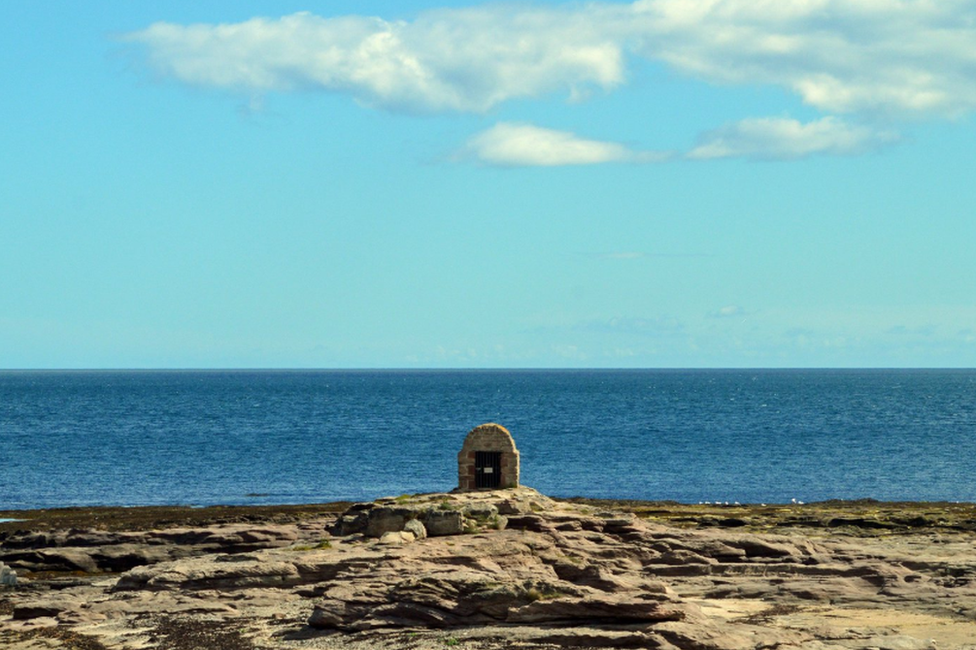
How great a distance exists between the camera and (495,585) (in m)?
30.7

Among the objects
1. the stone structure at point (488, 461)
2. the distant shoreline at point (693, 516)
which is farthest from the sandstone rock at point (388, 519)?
the distant shoreline at point (693, 516)

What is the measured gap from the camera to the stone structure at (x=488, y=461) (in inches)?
1833

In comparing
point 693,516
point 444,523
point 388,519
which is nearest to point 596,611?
point 444,523

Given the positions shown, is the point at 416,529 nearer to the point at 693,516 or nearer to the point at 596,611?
the point at 596,611

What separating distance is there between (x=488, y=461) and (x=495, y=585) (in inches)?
642

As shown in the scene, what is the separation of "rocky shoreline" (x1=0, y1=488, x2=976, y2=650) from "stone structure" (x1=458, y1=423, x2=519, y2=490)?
248cm

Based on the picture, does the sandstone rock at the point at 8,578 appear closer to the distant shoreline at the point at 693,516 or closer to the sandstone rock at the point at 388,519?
the sandstone rock at the point at 388,519

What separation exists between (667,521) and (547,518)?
15398 mm

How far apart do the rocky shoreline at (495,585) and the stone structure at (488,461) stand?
2476 mm

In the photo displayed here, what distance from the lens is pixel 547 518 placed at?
41.2m

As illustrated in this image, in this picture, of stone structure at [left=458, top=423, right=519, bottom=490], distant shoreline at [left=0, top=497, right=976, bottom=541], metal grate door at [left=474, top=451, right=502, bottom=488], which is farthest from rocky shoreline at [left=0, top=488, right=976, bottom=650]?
metal grate door at [left=474, top=451, right=502, bottom=488]

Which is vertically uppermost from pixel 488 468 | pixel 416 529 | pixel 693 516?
pixel 488 468

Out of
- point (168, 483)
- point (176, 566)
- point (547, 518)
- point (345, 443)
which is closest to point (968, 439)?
point (345, 443)

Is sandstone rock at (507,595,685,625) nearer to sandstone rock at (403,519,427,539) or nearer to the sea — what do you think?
sandstone rock at (403,519,427,539)
